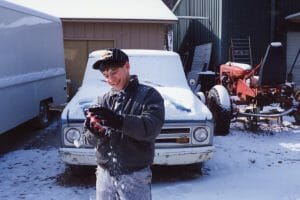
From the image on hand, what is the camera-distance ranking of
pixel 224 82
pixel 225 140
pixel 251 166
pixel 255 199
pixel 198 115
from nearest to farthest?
pixel 255 199 < pixel 198 115 < pixel 251 166 < pixel 225 140 < pixel 224 82

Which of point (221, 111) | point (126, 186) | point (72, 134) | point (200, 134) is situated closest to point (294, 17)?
point (221, 111)

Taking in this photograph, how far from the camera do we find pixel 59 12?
15828 millimetres

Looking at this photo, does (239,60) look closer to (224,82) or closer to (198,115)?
(224,82)

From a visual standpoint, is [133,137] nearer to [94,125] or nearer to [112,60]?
[94,125]

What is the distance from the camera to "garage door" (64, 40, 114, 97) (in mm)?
15805

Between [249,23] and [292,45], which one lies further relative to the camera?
[292,45]

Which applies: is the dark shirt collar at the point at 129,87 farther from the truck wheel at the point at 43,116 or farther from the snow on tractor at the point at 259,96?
the truck wheel at the point at 43,116

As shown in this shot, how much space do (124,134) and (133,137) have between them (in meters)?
0.06

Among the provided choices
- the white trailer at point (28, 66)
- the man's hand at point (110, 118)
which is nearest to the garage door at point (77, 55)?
the white trailer at point (28, 66)

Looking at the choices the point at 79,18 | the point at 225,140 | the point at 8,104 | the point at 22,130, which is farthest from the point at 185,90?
the point at 79,18

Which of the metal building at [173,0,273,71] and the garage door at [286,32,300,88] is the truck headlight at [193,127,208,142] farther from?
the garage door at [286,32,300,88]

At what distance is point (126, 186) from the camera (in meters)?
3.06

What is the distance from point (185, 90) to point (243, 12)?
968 centimetres

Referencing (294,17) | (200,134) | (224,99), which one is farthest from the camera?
(294,17)
